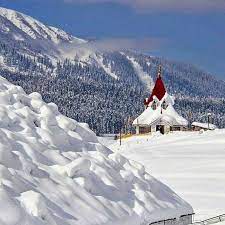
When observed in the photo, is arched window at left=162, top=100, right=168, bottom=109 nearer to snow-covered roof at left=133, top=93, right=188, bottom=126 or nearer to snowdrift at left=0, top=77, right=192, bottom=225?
snow-covered roof at left=133, top=93, right=188, bottom=126

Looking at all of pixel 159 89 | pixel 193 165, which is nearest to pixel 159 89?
pixel 159 89

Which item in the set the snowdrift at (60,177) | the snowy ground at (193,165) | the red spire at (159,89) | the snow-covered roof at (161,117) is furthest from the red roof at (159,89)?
the snowdrift at (60,177)

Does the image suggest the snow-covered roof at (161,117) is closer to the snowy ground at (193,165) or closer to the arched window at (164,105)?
the arched window at (164,105)

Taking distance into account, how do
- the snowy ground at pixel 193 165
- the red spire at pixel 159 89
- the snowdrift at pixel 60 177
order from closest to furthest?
the snowdrift at pixel 60 177, the snowy ground at pixel 193 165, the red spire at pixel 159 89

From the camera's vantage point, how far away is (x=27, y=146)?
12773 mm

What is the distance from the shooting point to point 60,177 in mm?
12289

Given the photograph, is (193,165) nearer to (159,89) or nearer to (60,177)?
(60,177)

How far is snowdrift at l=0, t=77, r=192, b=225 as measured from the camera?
10.7m

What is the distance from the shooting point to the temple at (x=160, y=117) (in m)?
78.6

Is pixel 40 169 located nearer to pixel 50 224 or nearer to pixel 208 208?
pixel 50 224

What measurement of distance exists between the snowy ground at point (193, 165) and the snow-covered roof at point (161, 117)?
15.9 meters

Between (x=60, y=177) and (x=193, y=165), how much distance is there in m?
27.1

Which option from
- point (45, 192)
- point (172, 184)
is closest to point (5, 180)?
point (45, 192)

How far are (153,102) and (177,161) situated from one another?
134 ft
